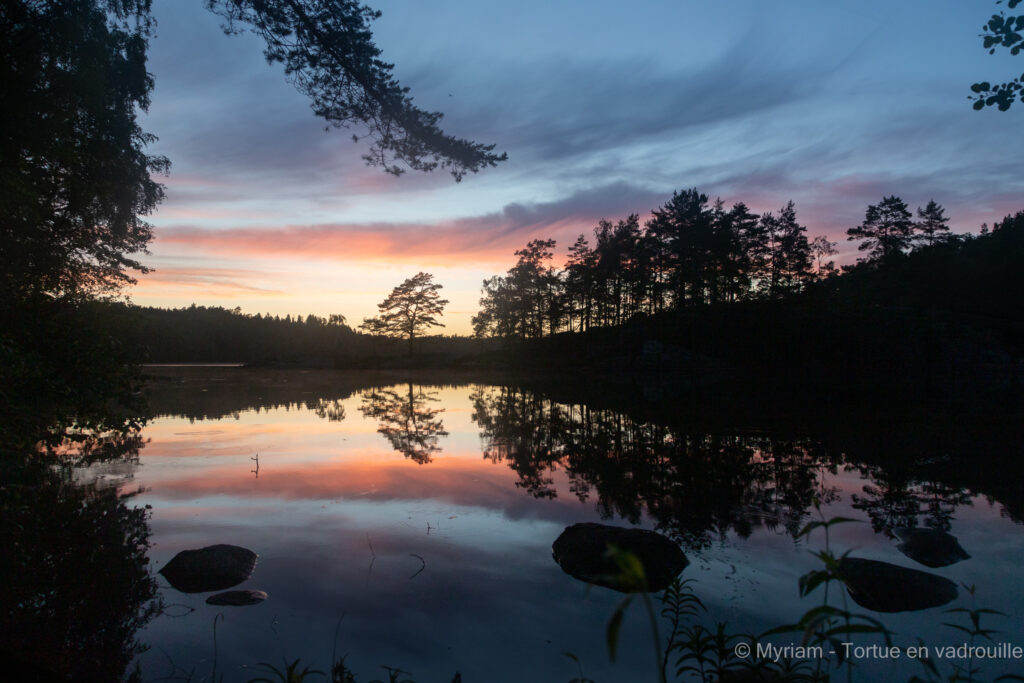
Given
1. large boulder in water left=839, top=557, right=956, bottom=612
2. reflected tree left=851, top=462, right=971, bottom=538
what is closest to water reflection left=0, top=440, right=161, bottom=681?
large boulder in water left=839, top=557, right=956, bottom=612

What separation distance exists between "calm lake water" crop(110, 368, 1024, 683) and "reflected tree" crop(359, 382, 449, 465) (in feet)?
0.91

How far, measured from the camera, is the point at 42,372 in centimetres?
937

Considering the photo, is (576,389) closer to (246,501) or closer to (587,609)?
(246,501)

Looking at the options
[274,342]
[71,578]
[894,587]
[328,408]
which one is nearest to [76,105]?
[71,578]

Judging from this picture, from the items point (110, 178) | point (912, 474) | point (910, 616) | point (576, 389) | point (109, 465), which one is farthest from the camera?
point (576, 389)

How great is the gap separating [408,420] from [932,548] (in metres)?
17.4

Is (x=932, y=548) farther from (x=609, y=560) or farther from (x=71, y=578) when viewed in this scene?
(x=71, y=578)

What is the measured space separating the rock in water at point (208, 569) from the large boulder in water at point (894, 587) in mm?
7355

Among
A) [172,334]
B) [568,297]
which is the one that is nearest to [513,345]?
[568,297]

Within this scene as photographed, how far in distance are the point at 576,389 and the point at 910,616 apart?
30.2 m

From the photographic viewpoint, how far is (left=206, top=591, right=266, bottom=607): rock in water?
6.27m

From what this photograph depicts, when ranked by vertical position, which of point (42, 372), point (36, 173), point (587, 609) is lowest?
point (587, 609)

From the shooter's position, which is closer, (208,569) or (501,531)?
(208,569)

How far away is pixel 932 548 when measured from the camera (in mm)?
7723
